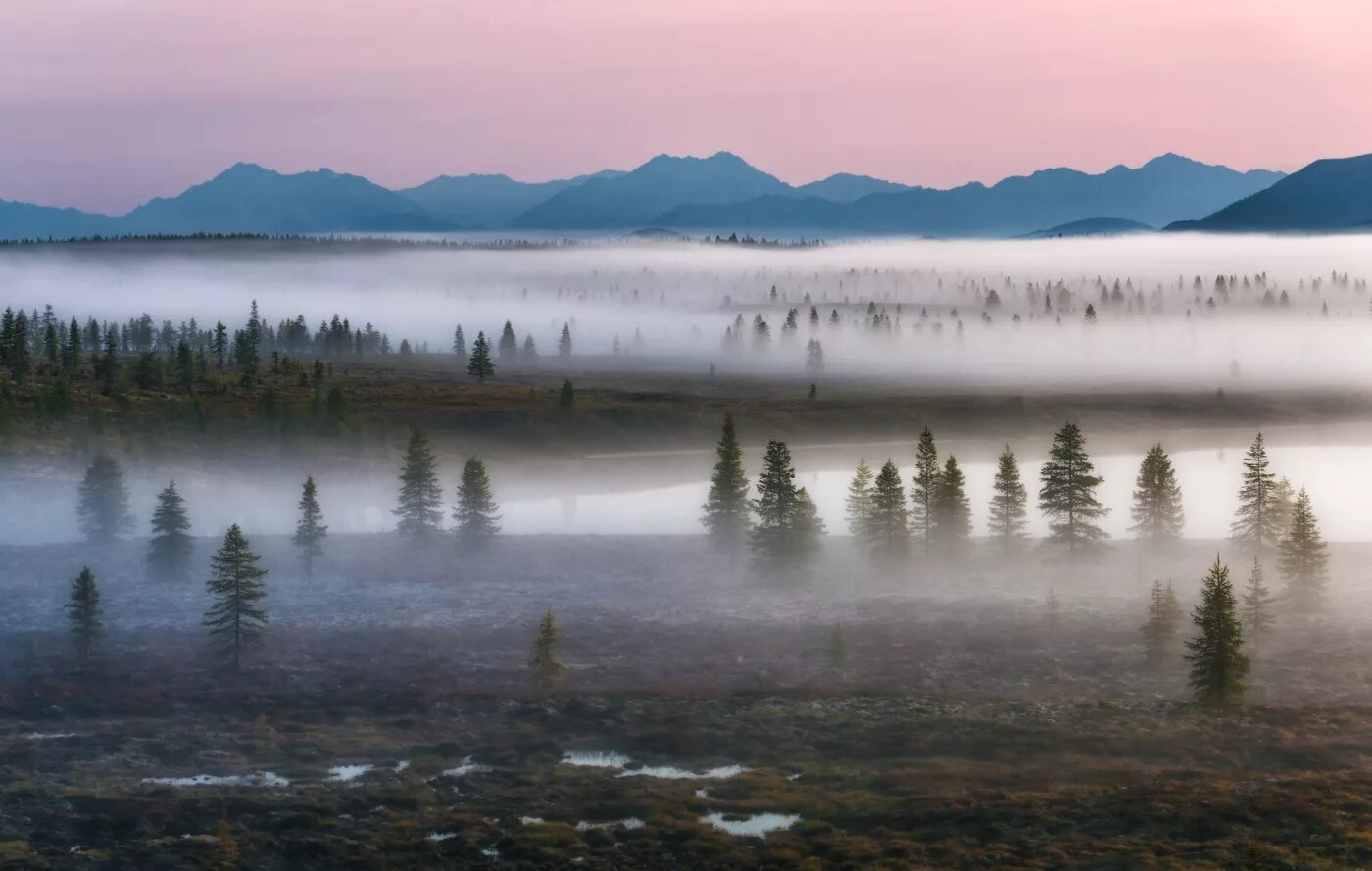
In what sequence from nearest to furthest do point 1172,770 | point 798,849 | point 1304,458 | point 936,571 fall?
point 798,849
point 1172,770
point 936,571
point 1304,458

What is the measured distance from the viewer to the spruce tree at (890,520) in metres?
109

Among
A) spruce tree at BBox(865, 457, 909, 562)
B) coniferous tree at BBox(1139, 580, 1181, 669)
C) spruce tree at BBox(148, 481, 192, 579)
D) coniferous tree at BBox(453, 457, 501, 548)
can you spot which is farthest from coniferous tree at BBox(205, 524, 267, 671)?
coniferous tree at BBox(1139, 580, 1181, 669)

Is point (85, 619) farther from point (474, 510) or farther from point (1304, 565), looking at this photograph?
point (1304, 565)

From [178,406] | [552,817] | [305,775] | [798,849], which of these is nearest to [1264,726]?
[798,849]

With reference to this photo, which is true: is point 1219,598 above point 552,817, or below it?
above

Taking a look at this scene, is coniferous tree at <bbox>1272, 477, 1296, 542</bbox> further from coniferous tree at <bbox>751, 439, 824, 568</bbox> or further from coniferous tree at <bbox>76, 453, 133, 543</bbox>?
coniferous tree at <bbox>76, 453, 133, 543</bbox>

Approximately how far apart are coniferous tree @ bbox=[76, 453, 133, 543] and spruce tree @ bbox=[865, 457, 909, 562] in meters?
64.6

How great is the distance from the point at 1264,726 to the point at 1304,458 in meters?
112

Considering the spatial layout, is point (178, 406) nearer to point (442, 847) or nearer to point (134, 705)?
point (134, 705)

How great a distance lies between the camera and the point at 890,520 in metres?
109

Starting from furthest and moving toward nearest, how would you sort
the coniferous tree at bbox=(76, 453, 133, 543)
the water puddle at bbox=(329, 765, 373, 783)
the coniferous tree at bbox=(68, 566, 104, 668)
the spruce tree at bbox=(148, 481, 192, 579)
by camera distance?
the coniferous tree at bbox=(76, 453, 133, 543)
the spruce tree at bbox=(148, 481, 192, 579)
the coniferous tree at bbox=(68, 566, 104, 668)
the water puddle at bbox=(329, 765, 373, 783)

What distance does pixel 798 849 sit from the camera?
185 ft

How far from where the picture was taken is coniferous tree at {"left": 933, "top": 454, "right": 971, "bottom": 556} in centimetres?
11081

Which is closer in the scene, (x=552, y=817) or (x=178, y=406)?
(x=552, y=817)
